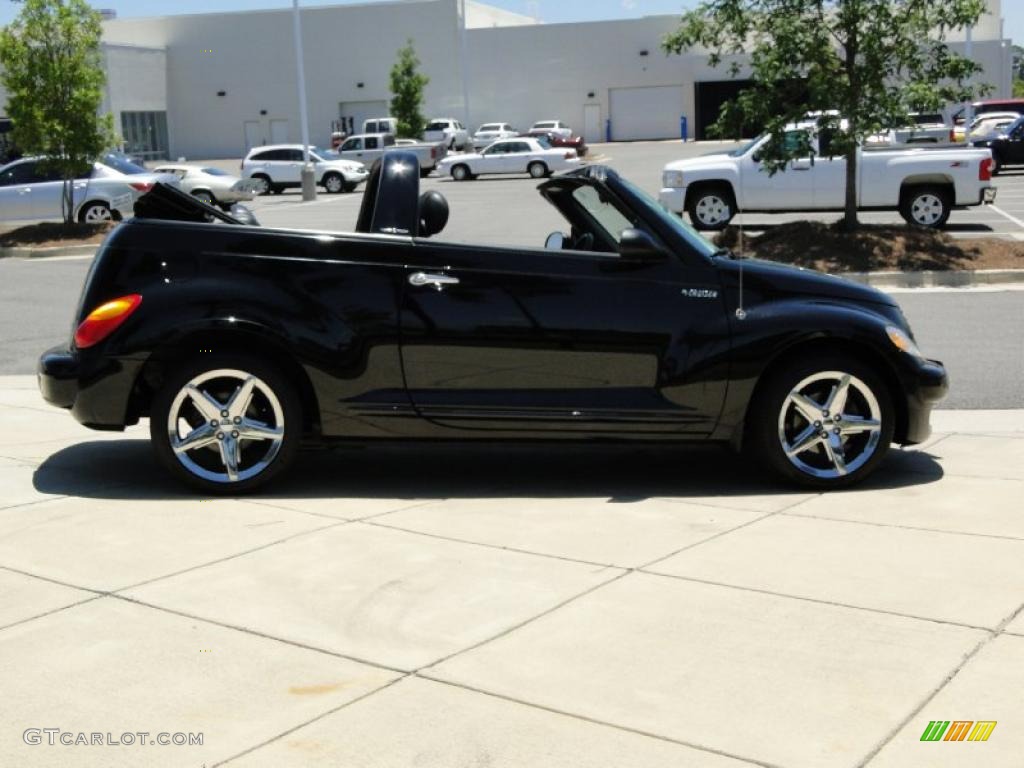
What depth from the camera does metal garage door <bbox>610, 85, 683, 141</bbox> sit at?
252 ft

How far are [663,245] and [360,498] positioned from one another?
6.34ft

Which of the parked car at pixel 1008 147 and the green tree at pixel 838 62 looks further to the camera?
the parked car at pixel 1008 147

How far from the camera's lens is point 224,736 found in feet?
12.6

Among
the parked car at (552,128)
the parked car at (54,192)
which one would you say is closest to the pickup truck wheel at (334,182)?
the parked car at (54,192)

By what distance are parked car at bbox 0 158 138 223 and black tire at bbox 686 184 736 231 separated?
34.3ft

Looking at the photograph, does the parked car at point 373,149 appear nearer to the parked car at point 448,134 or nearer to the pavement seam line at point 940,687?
the parked car at point 448,134

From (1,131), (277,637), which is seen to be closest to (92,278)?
(277,637)

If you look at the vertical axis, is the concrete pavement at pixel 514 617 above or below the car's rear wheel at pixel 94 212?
below

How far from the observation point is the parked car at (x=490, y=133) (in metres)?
67.1

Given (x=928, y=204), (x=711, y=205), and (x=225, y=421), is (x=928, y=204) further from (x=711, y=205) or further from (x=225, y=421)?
(x=225, y=421)

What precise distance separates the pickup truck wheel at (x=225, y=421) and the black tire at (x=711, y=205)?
669 inches

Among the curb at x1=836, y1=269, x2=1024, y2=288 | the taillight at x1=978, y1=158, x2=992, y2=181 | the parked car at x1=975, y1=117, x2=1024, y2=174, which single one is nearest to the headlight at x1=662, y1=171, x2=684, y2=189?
the taillight at x1=978, y1=158, x2=992, y2=181

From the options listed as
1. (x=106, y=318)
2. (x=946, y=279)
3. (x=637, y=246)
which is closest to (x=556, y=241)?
(x=637, y=246)

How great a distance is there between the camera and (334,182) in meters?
42.2
